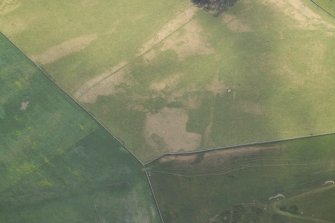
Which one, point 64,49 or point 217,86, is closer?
point 217,86

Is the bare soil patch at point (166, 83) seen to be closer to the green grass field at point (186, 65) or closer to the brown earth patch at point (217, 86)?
the green grass field at point (186, 65)

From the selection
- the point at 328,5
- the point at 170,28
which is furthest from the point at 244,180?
the point at 328,5

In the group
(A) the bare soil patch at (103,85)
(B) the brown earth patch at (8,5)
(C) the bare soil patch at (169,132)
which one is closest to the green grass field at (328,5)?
(C) the bare soil patch at (169,132)

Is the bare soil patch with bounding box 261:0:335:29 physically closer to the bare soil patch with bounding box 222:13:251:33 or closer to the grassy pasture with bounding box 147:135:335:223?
the bare soil patch with bounding box 222:13:251:33

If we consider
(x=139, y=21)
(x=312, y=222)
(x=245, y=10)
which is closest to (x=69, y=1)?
(x=139, y=21)

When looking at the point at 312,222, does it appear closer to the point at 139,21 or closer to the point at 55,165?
the point at 55,165

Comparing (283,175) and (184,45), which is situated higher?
(184,45)

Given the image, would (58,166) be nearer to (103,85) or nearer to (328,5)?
(103,85)

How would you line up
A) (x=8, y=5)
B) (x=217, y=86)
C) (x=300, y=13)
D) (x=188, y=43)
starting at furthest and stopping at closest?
(x=8, y=5) → (x=300, y=13) → (x=188, y=43) → (x=217, y=86)
